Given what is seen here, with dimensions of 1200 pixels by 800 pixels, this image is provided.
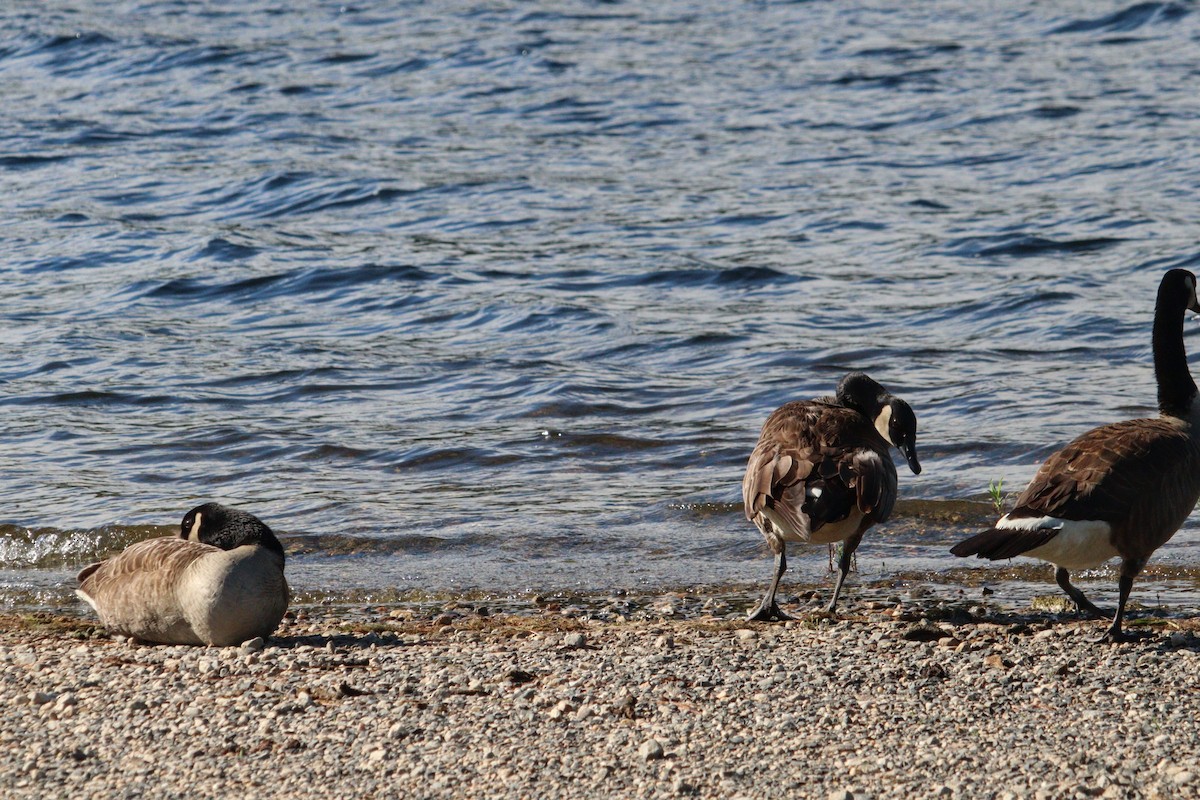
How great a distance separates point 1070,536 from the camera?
271 inches

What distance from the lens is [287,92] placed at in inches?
1034

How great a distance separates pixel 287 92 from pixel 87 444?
15.6 metres

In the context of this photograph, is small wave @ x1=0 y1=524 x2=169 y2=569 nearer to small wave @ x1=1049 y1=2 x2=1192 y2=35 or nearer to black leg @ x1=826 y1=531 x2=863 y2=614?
black leg @ x1=826 y1=531 x2=863 y2=614

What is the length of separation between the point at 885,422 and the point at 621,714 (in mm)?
3199

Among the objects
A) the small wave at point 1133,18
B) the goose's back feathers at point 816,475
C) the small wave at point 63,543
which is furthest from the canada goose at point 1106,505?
the small wave at point 1133,18

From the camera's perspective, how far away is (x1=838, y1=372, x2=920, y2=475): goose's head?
8.21 m

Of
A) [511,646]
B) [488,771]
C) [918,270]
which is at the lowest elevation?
[918,270]

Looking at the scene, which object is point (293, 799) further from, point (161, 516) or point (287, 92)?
point (287, 92)

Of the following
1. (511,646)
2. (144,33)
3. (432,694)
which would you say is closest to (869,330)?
(511,646)

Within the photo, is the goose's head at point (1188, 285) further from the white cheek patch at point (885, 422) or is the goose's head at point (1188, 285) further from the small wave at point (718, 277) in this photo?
the small wave at point (718, 277)

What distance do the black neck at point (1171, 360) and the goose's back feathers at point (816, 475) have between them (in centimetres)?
147

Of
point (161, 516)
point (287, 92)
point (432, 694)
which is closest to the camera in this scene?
point (432, 694)

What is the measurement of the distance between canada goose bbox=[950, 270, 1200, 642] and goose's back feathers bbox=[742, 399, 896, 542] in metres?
0.69

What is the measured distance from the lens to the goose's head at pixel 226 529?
7309mm
